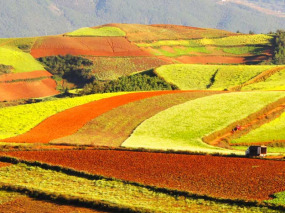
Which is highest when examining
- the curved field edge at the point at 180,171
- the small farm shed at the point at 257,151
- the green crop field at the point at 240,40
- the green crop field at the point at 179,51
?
the green crop field at the point at 240,40

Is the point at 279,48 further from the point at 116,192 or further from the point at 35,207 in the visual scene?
Answer: the point at 35,207

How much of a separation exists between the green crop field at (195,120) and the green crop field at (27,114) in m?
12.8

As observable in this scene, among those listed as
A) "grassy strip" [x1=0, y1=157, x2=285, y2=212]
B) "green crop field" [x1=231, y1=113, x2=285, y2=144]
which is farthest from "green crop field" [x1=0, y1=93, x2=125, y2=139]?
"green crop field" [x1=231, y1=113, x2=285, y2=144]

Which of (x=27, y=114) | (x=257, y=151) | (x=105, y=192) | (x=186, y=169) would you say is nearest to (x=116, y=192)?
(x=105, y=192)

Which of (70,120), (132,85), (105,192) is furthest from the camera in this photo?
(132,85)

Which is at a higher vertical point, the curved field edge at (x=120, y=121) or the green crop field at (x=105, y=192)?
the curved field edge at (x=120, y=121)

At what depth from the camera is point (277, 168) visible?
32031 millimetres

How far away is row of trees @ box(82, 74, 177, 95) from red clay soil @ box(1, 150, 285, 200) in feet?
167

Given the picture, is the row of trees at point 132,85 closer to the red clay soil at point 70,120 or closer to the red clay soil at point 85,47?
the red clay soil at point 70,120

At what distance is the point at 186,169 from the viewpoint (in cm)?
3284

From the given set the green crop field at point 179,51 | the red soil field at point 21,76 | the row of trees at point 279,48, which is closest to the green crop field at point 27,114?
the red soil field at point 21,76

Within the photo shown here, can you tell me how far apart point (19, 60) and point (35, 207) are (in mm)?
104918

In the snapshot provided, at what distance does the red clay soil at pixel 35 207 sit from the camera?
25703 millimetres

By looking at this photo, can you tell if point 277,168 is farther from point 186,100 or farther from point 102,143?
point 186,100
